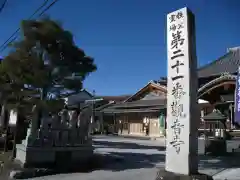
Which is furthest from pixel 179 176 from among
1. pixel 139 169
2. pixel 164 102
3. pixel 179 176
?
pixel 164 102

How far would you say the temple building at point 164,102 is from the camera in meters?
16.2

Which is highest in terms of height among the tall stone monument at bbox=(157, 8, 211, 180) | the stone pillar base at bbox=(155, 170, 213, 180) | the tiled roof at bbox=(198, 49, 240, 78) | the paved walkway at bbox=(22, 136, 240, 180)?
the tiled roof at bbox=(198, 49, 240, 78)

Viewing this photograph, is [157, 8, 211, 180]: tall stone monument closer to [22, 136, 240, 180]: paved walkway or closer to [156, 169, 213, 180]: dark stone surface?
[156, 169, 213, 180]: dark stone surface

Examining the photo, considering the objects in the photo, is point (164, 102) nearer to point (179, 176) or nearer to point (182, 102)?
point (182, 102)

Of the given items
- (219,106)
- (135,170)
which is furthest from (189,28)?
(219,106)

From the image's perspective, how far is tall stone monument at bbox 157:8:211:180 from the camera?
241 inches

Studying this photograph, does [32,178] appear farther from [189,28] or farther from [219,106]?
[219,106]

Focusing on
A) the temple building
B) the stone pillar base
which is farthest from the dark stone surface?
the temple building

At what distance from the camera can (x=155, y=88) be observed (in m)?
28.2

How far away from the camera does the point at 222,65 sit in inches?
830

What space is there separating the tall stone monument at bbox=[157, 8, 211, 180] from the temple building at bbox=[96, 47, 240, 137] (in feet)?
29.6

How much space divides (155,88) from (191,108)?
72.6 feet

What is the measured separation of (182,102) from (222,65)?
52.9 ft

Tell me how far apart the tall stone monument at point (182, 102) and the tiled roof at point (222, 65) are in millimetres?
14152
